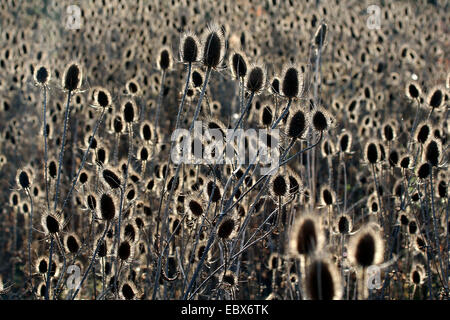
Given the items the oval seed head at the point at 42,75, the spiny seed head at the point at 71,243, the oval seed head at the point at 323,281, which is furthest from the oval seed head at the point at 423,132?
the oval seed head at the point at 42,75

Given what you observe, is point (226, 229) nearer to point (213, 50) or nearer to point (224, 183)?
point (224, 183)

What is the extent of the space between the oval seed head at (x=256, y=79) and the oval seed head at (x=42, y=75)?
4.28ft

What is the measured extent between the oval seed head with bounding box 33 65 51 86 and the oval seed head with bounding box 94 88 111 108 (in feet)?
0.99

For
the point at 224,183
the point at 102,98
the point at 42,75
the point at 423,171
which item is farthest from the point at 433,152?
the point at 42,75

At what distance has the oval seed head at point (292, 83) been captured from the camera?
7.72ft

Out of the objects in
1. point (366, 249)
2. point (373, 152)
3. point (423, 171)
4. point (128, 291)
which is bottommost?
point (128, 291)

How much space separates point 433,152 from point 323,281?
192 centimetres

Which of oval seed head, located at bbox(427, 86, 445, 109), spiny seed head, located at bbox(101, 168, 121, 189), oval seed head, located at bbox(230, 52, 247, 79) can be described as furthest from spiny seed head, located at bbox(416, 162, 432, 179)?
spiny seed head, located at bbox(101, 168, 121, 189)

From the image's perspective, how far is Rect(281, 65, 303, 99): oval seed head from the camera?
235 centimetres

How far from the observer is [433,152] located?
117 inches

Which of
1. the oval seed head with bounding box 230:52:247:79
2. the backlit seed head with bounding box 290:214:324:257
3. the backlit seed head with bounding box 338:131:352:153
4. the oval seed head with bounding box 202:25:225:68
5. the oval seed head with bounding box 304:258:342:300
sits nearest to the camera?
the oval seed head with bounding box 304:258:342:300

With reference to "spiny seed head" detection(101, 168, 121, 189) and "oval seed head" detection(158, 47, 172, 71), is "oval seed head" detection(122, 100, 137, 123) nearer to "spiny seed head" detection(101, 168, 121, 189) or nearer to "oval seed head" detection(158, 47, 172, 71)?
"oval seed head" detection(158, 47, 172, 71)

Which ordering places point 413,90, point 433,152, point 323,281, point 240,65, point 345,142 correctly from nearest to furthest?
1. point 323,281
2. point 240,65
3. point 433,152
4. point 413,90
5. point 345,142
